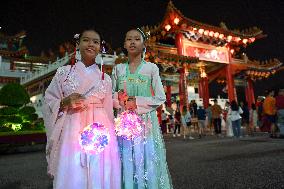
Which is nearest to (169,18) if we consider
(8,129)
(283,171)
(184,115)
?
(184,115)

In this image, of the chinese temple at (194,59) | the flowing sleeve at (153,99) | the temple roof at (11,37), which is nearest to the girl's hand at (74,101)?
the flowing sleeve at (153,99)

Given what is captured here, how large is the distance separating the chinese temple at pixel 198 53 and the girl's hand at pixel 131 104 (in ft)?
42.2

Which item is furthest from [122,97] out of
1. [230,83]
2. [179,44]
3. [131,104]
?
[230,83]

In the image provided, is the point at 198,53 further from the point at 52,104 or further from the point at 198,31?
the point at 52,104

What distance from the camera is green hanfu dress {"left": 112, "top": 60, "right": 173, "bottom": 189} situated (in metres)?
2.42

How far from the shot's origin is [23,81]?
26312 mm

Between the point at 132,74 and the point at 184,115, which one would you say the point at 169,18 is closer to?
the point at 184,115

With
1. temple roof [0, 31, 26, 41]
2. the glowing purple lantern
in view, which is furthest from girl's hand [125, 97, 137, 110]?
temple roof [0, 31, 26, 41]

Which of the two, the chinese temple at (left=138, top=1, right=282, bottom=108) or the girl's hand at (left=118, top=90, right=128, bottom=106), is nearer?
the girl's hand at (left=118, top=90, right=128, bottom=106)

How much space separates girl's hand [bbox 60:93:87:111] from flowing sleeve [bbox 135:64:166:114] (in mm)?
525

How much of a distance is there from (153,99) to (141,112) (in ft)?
0.63

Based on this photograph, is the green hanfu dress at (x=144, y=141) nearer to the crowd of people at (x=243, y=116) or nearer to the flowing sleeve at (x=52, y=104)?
the flowing sleeve at (x=52, y=104)

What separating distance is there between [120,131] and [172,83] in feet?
61.8

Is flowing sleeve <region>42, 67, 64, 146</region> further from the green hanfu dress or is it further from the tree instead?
the tree
